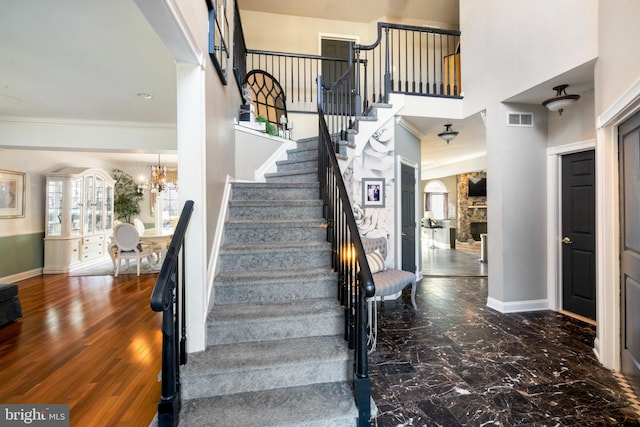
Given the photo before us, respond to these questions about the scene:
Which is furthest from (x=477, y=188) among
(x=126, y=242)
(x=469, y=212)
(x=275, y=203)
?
(x=126, y=242)

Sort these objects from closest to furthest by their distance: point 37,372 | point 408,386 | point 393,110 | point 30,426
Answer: point 30,426 < point 408,386 < point 37,372 < point 393,110

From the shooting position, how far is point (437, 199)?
36.8 feet

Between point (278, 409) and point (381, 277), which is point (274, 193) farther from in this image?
point (278, 409)

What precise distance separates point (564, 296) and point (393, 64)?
484 centimetres

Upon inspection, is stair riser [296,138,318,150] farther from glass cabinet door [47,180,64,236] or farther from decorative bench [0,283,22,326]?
glass cabinet door [47,180,64,236]

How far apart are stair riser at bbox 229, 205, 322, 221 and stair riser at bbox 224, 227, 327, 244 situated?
0.24 metres

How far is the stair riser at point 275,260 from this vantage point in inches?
97.4

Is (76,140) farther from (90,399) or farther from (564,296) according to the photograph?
(564,296)

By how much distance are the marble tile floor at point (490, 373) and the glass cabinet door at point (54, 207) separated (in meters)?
6.94

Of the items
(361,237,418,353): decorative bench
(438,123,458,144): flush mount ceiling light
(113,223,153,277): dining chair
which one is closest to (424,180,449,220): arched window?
(438,123,458,144): flush mount ceiling light

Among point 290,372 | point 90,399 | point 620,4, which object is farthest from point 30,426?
point 620,4

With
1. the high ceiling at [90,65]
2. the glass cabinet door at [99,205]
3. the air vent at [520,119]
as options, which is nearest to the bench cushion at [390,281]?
the air vent at [520,119]

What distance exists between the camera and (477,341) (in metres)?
2.83

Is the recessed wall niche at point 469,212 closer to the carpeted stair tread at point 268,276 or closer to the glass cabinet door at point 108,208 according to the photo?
the carpeted stair tread at point 268,276
